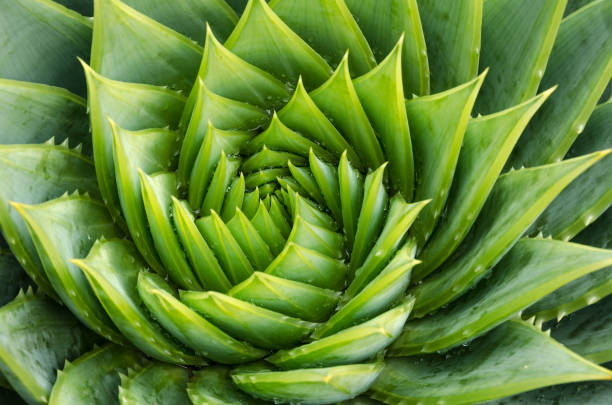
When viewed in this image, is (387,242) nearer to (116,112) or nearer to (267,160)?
(267,160)

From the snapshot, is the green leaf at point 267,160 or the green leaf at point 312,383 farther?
the green leaf at point 267,160

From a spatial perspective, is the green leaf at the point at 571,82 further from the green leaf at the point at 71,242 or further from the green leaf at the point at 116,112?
the green leaf at the point at 71,242

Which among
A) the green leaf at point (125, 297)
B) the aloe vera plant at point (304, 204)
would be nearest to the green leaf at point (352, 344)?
the aloe vera plant at point (304, 204)

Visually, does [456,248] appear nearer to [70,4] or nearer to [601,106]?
[601,106]

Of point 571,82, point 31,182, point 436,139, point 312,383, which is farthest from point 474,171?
point 31,182

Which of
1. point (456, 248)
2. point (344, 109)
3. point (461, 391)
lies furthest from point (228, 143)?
point (461, 391)

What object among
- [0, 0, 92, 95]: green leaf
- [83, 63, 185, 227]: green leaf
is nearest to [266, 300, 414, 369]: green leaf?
[83, 63, 185, 227]: green leaf
